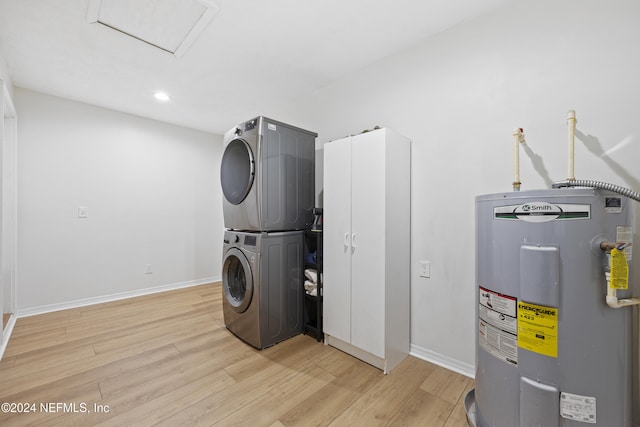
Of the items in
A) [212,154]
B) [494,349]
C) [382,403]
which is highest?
[212,154]

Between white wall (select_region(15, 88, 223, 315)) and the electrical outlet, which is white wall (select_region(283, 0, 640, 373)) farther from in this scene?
white wall (select_region(15, 88, 223, 315))

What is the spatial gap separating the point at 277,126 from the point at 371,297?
150 cm

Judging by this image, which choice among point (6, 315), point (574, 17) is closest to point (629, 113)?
point (574, 17)

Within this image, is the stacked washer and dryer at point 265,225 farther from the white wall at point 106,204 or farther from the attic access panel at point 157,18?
the white wall at point 106,204

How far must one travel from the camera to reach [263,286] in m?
2.02

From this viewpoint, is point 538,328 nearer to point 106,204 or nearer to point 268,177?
point 268,177

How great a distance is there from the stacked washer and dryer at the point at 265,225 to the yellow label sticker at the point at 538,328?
61.9 inches

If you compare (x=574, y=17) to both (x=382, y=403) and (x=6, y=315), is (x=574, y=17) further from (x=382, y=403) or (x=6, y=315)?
(x=6, y=315)

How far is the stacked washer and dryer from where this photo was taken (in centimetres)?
202

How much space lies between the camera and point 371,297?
178 cm

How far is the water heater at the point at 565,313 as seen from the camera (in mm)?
952

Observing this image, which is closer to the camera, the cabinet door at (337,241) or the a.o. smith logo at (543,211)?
the a.o. smith logo at (543,211)

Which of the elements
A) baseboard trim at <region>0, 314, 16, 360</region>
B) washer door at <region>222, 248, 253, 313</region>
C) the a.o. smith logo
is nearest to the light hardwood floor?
baseboard trim at <region>0, 314, 16, 360</region>

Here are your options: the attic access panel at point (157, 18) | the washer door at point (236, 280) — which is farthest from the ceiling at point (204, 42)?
the washer door at point (236, 280)
